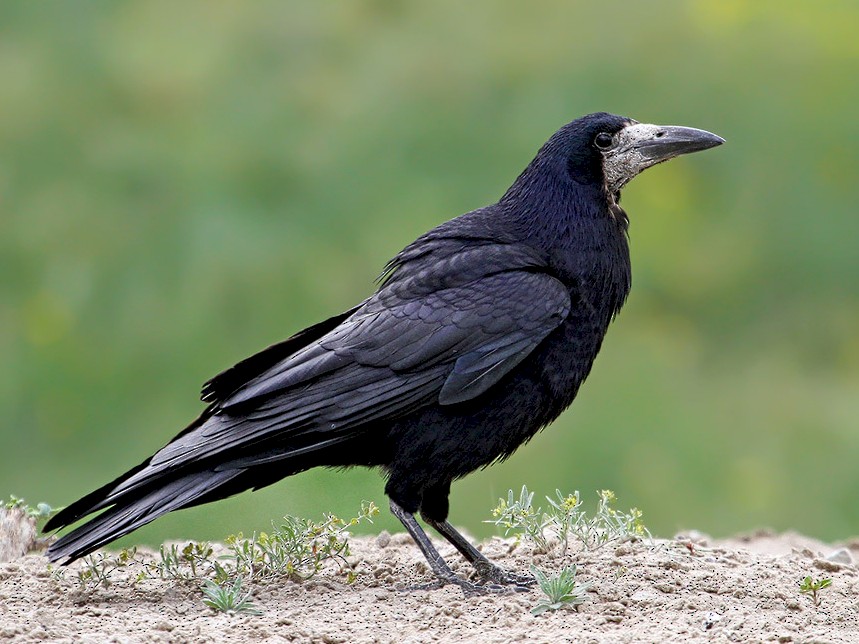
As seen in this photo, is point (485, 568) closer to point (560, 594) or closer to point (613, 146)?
point (560, 594)

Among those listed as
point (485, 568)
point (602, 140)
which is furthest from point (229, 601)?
point (602, 140)

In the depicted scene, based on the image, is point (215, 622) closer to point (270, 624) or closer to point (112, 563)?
point (270, 624)

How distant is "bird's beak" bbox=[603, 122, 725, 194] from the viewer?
6.20 meters

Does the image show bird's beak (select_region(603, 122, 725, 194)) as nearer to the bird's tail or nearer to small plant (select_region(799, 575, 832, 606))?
small plant (select_region(799, 575, 832, 606))

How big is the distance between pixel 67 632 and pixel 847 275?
25.1 ft

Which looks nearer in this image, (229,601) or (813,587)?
(229,601)

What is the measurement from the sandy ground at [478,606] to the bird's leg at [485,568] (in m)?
0.15

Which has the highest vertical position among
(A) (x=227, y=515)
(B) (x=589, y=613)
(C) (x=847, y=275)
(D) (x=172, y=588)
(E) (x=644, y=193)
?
(E) (x=644, y=193)

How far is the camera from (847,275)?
10.3 m

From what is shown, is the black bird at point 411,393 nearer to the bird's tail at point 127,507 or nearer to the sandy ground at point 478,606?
the bird's tail at point 127,507

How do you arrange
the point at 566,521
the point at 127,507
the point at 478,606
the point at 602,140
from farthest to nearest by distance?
the point at 602,140, the point at 566,521, the point at 127,507, the point at 478,606

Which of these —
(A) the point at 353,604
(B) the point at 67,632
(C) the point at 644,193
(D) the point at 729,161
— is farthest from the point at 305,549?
(D) the point at 729,161

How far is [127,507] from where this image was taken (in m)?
5.30

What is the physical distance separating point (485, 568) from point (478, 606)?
23.2 inches
